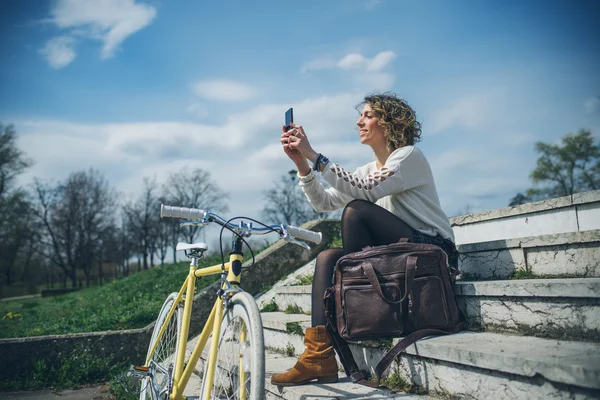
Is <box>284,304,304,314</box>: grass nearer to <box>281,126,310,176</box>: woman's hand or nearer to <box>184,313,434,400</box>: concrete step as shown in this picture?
<box>184,313,434,400</box>: concrete step

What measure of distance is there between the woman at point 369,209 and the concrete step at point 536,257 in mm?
393

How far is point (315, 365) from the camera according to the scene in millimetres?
2580

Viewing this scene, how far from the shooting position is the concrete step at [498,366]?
1.65m

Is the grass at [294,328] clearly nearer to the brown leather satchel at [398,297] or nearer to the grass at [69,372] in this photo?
A: the brown leather satchel at [398,297]

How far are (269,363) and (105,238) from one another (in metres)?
38.0

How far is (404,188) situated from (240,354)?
147 cm

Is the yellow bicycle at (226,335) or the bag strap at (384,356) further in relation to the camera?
the bag strap at (384,356)

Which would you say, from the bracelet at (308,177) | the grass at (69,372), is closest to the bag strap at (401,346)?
the bracelet at (308,177)

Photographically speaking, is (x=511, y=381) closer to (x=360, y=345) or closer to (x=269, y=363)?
(x=360, y=345)

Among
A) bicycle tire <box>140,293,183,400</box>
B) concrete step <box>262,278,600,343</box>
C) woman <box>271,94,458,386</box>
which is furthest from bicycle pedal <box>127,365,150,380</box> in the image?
concrete step <box>262,278,600,343</box>

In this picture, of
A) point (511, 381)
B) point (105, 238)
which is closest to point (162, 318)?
point (511, 381)

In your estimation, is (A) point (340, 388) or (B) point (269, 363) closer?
(A) point (340, 388)

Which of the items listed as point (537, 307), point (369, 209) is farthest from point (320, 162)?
point (537, 307)

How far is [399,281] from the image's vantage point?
242 centimetres
